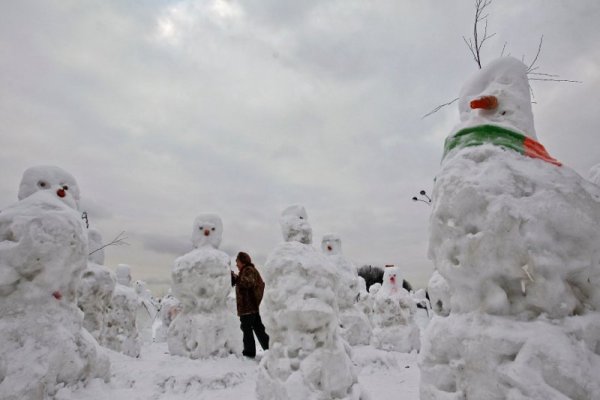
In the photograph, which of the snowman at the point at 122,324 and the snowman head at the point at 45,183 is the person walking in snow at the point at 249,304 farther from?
the snowman head at the point at 45,183

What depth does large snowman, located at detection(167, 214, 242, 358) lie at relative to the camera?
818 cm

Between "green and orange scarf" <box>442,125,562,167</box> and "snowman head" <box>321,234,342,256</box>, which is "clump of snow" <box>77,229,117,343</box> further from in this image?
"green and orange scarf" <box>442,125,562,167</box>

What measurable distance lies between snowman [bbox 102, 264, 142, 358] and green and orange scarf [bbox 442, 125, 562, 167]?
9.40 meters

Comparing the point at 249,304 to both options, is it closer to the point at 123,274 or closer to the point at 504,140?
the point at 504,140

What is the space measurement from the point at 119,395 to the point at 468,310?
3.79 metres

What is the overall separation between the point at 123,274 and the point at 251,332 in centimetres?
703

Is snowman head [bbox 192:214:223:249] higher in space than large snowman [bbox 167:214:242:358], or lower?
higher

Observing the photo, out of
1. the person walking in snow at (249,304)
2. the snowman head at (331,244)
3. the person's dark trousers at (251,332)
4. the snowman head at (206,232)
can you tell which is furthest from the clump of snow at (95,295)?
the snowman head at (331,244)

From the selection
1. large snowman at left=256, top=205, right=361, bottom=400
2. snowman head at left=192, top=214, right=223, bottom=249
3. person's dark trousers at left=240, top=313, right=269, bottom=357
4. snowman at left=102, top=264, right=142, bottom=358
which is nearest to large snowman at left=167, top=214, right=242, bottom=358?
person's dark trousers at left=240, top=313, right=269, bottom=357

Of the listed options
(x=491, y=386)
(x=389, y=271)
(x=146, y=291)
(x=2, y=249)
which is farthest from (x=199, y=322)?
(x=146, y=291)

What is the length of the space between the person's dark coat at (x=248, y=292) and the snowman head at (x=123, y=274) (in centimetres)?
684

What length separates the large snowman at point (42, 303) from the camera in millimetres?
3242

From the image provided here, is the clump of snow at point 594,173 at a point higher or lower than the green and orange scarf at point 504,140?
higher

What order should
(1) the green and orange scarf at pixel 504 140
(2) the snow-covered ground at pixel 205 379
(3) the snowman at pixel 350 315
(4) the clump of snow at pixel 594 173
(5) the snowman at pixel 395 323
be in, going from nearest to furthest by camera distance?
(1) the green and orange scarf at pixel 504 140 < (4) the clump of snow at pixel 594 173 < (2) the snow-covered ground at pixel 205 379 < (3) the snowman at pixel 350 315 < (5) the snowman at pixel 395 323
